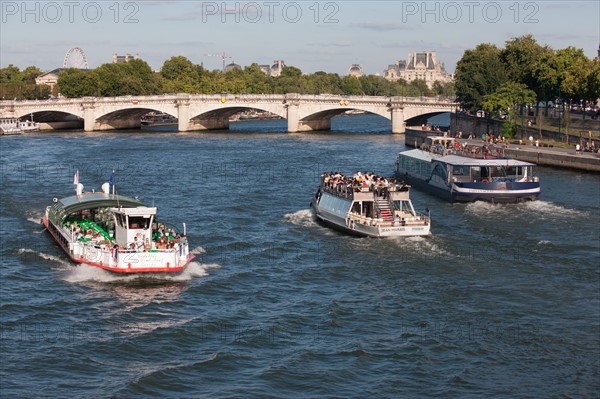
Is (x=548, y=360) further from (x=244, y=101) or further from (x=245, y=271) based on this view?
(x=244, y=101)

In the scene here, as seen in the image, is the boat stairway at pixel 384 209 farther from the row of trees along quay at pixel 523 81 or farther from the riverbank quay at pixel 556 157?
the row of trees along quay at pixel 523 81

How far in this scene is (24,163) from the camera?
96.1 m

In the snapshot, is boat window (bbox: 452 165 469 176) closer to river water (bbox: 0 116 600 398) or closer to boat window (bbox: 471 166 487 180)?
boat window (bbox: 471 166 487 180)

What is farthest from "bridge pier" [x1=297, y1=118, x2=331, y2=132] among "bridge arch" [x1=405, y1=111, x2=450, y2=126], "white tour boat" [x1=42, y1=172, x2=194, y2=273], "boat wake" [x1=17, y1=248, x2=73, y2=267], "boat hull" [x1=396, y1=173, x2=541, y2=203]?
"boat wake" [x1=17, y1=248, x2=73, y2=267]

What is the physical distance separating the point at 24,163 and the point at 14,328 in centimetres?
6096

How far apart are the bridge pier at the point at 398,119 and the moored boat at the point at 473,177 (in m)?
57.9

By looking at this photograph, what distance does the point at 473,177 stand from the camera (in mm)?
69125

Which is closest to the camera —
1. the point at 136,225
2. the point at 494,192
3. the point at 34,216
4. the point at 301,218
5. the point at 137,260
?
the point at 137,260

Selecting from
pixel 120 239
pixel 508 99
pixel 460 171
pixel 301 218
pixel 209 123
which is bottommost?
pixel 301 218

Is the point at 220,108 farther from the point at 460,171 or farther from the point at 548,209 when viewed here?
the point at 548,209

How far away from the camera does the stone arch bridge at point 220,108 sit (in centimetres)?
13612

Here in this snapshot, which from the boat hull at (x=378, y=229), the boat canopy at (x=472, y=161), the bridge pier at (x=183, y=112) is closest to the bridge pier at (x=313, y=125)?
the bridge pier at (x=183, y=112)

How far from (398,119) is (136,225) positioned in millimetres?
92878

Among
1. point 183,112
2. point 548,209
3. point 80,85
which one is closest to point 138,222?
point 548,209
